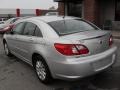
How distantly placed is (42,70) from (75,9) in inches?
596

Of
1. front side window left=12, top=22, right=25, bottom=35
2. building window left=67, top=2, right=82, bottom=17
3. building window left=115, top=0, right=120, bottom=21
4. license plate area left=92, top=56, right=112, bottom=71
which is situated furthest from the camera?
building window left=67, top=2, right=82, bottom=17

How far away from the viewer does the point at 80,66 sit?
14.3ft

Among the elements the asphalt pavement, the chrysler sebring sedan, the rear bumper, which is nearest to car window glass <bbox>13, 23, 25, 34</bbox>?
the chrysler sebring sedan

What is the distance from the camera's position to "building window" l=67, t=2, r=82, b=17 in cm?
1923

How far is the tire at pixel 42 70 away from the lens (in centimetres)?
497

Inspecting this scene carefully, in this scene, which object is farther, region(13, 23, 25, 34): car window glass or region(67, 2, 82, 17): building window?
region(67, 2, 82, 17): building window

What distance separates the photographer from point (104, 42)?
480 cm

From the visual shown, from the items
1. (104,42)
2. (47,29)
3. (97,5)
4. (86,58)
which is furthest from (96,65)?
(97,5)

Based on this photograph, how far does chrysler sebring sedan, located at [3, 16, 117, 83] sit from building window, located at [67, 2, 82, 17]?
1364cm

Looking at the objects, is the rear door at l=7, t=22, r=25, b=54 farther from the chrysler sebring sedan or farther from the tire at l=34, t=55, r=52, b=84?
the tire at l=34, t=55, r=52, b=84

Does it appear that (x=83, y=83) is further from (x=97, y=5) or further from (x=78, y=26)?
(x=97, y=5)

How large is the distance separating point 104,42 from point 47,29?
135cm

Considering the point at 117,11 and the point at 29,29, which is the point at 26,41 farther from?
the point at 117,11

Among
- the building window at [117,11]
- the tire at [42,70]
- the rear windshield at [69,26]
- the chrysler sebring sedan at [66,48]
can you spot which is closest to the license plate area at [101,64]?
the chrysler sebring sedan at [66,48]
